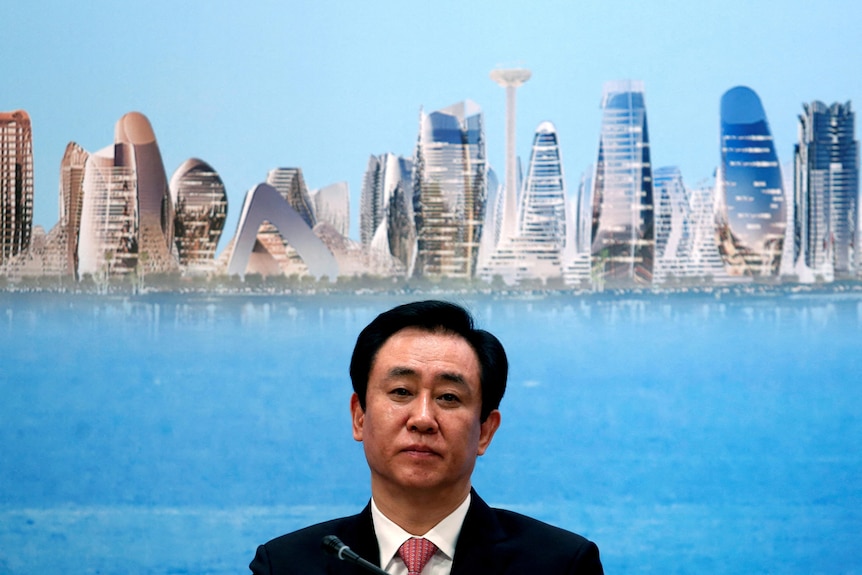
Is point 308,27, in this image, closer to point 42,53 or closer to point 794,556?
point 42,53

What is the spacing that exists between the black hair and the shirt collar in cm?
14

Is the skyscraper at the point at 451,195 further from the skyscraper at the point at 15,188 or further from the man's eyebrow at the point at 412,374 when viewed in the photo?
the man's eyebrow at the point at 412,374

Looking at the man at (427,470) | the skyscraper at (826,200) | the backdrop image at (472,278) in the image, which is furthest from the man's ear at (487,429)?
the skyscraper at (826,200)

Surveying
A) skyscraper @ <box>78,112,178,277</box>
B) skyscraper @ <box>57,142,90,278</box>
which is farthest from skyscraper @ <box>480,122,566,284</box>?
skyscraper @ <box>57,142,90,278</box>

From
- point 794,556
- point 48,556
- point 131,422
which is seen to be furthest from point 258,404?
point 794,556

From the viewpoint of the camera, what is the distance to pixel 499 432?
3.18m

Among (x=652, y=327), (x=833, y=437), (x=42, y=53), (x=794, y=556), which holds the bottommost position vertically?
(x=794, y=556)

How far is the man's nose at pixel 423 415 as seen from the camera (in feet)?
4.55

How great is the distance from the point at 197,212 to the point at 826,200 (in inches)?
74.6

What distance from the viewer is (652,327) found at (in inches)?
128

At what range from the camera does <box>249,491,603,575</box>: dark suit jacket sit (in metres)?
1.40

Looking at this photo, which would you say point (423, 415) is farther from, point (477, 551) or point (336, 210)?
point (336, 210)

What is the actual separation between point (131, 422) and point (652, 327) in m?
1.60

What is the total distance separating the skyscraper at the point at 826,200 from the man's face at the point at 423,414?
2.09m
